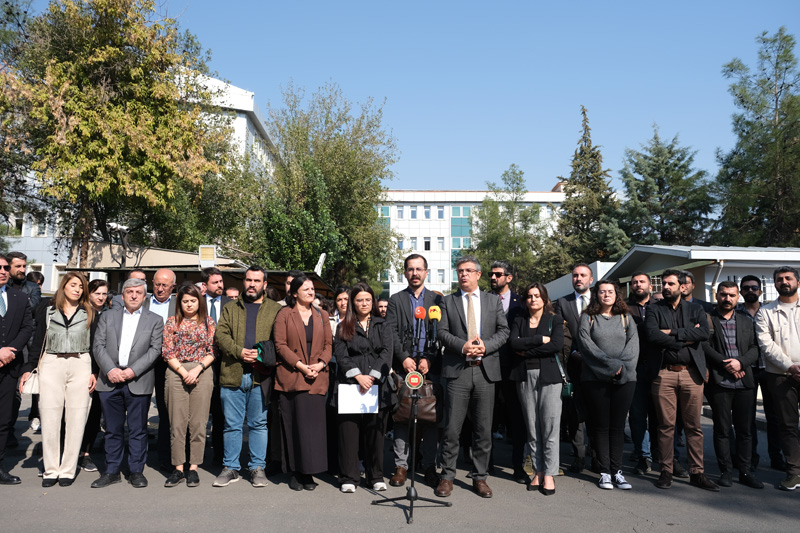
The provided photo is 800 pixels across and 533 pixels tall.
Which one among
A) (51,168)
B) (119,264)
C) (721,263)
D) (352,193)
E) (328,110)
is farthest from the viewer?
(328,110)

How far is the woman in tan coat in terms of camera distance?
6.17 meters

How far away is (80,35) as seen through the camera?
19.7 meters

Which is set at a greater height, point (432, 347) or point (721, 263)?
point (721, 263)

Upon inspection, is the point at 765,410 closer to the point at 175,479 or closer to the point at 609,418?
the point at 609,418

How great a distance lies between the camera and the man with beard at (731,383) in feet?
21.3

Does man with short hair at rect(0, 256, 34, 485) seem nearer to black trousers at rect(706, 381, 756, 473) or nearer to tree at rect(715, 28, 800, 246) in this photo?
black trousers at rect(706, 381, 756, 473)

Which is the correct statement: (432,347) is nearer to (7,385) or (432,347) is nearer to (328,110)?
(7,385)

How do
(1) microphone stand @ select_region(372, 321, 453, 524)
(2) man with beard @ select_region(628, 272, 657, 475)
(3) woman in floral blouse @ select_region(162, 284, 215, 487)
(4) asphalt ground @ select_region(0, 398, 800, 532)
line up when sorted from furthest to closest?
(2) man with beard @ select_region(628, 272, 657, 475), (3) woman in floral blouse @ select_region(162, 284, 215, 487), (1) microphone stand @ select_region(372, 321, 453, 524), (4) asphalt ground @ select_region(0, 398, 800, 532)

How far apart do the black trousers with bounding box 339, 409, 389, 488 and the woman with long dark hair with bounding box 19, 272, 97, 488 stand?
267 centimetres

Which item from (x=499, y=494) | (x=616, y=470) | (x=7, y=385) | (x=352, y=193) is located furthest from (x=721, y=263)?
(x=352, y=193)

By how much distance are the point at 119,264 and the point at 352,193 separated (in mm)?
11140

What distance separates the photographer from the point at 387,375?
629cm

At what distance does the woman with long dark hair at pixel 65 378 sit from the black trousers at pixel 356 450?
2.67m

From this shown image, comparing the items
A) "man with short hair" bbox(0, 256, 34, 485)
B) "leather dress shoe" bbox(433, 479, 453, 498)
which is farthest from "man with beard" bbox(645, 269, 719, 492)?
"man with short hair" bbox(0, 256, 34, 485)
